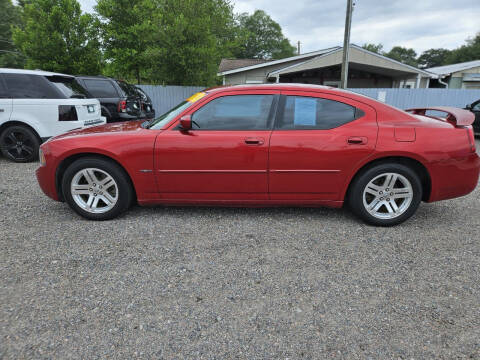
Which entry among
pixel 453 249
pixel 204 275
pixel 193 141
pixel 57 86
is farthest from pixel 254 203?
pixel 57 86

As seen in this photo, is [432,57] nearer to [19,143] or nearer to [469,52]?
[469,52]

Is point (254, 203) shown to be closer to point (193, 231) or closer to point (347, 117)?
point (193, 231)

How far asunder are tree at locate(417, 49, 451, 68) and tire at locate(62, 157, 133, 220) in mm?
104510

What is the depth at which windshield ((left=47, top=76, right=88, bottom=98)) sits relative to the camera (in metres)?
6.15

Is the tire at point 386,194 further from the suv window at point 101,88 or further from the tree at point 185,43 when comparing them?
the tree at point 185,43

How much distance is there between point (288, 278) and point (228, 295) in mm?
517

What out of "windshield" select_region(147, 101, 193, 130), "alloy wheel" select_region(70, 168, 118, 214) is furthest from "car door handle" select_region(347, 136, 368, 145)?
"alloy wheel" select_region(70, 168, 118, 214)

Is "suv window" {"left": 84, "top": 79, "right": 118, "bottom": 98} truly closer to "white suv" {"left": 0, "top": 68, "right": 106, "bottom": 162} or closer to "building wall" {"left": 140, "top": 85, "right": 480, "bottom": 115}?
"white suv" {"left": 0, "top": 68, "right": 106, "bottom": 162}

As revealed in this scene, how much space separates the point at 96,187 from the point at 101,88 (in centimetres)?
587

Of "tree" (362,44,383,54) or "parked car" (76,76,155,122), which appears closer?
"parked car" (76,76,155,122)

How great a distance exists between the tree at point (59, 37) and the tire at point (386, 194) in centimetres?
1416

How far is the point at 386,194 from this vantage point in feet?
10.9

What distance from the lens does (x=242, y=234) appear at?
3.14 meters

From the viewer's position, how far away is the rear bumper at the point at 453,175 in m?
3.21
